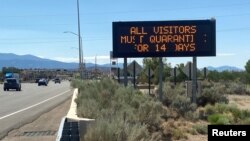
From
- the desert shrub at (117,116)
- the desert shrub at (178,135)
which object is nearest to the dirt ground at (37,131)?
the desert shrub at (117,116)

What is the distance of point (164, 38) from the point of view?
105ft

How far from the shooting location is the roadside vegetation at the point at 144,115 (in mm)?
13078

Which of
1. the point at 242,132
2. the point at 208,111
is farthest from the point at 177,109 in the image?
the point at 242,132

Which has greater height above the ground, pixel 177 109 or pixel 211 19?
pixel 211 19

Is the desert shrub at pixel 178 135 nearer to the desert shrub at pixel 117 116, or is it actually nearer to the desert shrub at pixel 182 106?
the desert shrub at pixel 117 116

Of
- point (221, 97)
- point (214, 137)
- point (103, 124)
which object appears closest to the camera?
point (214, 137)

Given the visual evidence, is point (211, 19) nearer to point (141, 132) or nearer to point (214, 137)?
point (141, 132)

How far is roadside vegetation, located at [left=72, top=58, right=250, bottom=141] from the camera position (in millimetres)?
13078

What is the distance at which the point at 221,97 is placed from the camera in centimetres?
4034

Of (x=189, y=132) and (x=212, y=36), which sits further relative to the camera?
(x=212, y=36)

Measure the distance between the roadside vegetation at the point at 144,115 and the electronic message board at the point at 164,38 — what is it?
249cm

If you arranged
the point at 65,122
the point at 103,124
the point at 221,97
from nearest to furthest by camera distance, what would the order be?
the point at 103,124, the point at 65,122, the point at 221,97

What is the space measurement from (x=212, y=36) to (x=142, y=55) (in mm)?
3908

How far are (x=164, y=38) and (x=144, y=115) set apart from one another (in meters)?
10.6
